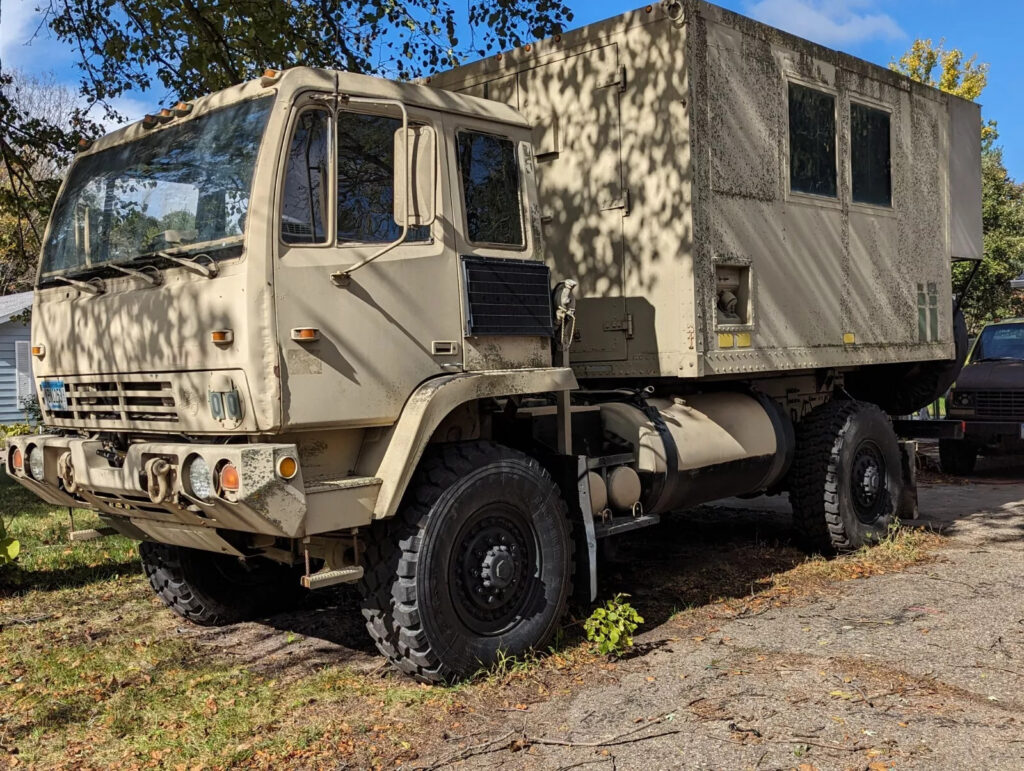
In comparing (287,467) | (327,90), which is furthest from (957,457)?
(287,467)

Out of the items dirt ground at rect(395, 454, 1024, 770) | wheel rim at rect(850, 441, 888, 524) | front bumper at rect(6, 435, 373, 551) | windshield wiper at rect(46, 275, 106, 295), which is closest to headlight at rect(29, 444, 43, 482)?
front bumper at rect(6, 435, 373, 551)

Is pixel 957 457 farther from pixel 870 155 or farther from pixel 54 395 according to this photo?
pixel 54 395

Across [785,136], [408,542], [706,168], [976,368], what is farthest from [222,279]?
[976,368]

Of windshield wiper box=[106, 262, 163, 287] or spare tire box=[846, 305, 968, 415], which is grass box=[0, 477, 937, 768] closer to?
windshield wiper box=[106, 262, 163, 287]

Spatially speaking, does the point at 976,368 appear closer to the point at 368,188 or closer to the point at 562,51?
the point at 562,51

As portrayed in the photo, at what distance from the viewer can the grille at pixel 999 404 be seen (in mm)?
12156

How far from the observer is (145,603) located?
7.04m

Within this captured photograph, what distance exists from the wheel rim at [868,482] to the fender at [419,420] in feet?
13.0

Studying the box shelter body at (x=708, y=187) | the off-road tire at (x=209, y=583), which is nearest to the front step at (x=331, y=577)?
the off-road tire at (x=209, y=583)

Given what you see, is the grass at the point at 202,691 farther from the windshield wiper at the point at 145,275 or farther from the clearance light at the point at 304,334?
the windshield wiper at the point at 145,275

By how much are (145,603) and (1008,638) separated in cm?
548

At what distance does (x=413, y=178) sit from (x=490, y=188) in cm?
76

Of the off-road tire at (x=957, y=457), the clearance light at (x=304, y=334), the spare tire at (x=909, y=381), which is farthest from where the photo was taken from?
the off-road tire at (x=957, y=457)

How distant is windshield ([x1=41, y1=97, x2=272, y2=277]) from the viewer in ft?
15.7
